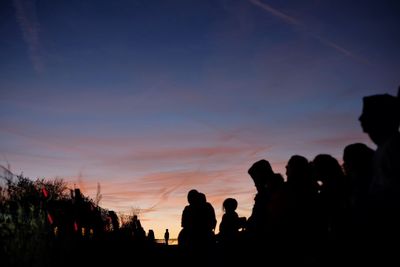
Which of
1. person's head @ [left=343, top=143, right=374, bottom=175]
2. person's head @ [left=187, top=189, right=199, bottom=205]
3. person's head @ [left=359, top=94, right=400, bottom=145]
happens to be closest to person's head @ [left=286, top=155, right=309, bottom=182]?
person's head @ [left=343, top=143, right=374, bottom=175]

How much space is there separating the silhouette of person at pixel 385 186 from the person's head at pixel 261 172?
2.62 meters

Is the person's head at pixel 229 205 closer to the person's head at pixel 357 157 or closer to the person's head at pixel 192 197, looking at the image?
the person's head at pixel 192 197

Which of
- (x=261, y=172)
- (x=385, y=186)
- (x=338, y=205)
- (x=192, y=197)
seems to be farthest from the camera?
(x=192, y=197)

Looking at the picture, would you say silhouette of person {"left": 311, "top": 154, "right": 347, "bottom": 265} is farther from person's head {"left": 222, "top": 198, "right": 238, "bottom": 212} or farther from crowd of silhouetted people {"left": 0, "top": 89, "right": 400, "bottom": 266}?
person's head {"left": 222, "top": 198, "right": 238, "bottom": 212}

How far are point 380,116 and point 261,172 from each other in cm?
273

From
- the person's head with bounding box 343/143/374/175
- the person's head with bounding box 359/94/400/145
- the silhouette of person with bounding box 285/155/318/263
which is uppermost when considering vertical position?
the person's head with bounding box 359/94/400/145

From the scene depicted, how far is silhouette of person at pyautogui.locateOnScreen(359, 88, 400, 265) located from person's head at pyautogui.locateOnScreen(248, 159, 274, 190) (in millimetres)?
2618

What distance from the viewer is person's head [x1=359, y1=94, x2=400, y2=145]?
10.9ft

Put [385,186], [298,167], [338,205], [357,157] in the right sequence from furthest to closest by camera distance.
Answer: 1. [298,167]
2. [338,205]
3. [357,157]
4. [385,186]

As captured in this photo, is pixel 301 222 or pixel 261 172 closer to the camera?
pixel 301 222

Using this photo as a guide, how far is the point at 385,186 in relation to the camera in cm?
303

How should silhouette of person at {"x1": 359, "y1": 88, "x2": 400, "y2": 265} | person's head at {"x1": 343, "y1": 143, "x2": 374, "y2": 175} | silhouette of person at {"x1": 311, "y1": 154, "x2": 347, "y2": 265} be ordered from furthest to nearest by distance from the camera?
person's head at {"x1": 343, "y1": 143, "x2": 374, "y2": 175}
silhouette of person at {"x1": 311, "y1": 154, "x2": 347, "y2": 265}
silhouette of person at {"x1": 359, "y1": 88, "x2": 400, "y2": 265}

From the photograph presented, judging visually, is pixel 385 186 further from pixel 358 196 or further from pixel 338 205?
pixel 338 205

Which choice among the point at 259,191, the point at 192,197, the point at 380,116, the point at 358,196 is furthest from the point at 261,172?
the point at 380,116
